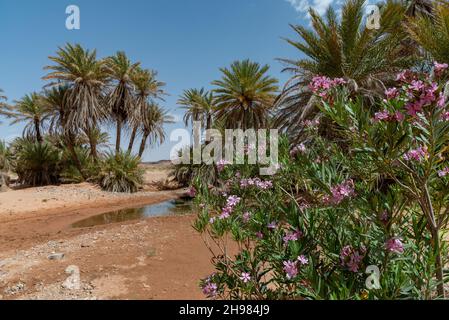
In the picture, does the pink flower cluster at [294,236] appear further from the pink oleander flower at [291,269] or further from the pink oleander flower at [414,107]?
the pink oleander flower at [414,107]

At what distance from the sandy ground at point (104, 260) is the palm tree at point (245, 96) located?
8.36m

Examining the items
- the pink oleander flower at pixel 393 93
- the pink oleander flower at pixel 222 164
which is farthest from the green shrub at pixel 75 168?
the pink oleander flower at pixel 393 93

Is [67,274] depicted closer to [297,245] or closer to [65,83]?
[297,245]

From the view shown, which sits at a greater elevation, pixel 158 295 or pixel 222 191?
pixel 222 191

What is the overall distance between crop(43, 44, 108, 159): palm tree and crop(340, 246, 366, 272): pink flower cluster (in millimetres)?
18591

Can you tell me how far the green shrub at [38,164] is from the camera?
18.3 meters

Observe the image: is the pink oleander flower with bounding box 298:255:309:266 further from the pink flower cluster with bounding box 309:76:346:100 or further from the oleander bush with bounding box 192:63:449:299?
the pink flower cluster with bounding box 309:76:346:100

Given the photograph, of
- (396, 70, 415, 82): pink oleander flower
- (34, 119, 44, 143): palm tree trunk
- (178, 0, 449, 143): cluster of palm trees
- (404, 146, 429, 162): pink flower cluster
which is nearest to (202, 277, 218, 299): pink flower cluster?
(404, 146, 429, 162): pink flower cluster

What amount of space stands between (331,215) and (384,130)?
0.65 m

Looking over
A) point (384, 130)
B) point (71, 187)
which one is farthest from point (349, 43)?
point (71, 187)

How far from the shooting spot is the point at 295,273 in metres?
1.82

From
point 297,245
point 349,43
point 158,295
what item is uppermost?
point 349,43

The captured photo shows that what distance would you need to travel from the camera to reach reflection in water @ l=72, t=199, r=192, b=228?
403 inches

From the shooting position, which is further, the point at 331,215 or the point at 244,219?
the point at 244,219
